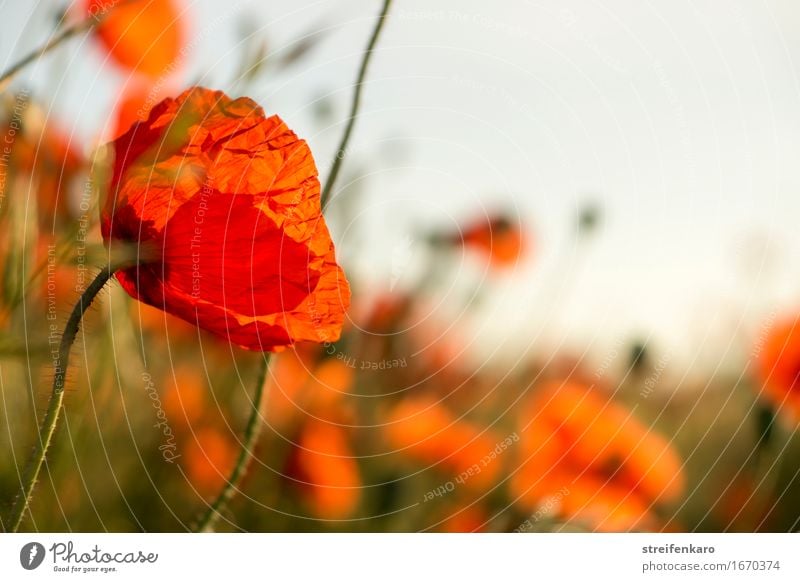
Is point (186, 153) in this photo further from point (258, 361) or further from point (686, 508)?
point (686, 508)

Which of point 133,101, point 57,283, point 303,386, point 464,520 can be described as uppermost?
point 133,101

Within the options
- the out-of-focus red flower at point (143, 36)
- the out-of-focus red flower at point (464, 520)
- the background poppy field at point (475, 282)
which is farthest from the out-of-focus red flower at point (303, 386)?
the out-of-focus red flower at point (143, 36)

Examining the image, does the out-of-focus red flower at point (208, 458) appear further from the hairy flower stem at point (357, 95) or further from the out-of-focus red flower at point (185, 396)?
the hairy flower stem at point (357, 95)

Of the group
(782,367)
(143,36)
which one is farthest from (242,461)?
(782,367)
